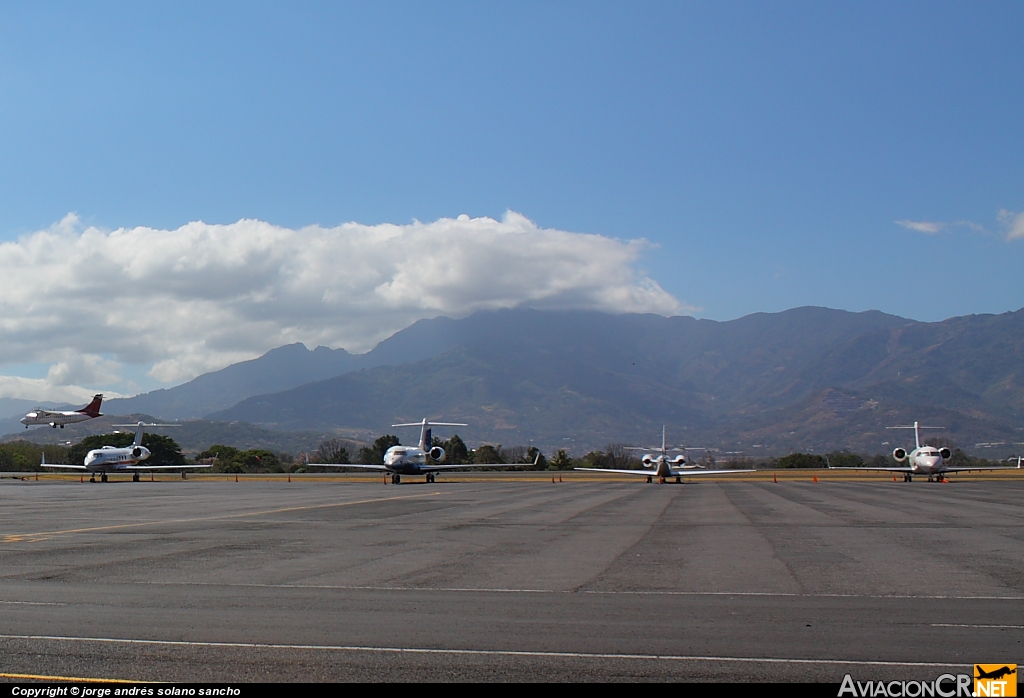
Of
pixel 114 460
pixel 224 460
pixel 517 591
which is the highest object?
pixel 517 591

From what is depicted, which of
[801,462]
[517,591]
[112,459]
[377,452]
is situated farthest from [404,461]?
[801,462]

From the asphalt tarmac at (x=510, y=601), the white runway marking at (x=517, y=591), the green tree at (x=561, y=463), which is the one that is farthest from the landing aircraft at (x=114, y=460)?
the white runway marking at (x=517, y=591)

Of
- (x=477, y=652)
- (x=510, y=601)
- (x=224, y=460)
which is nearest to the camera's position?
(x=477, y=652)

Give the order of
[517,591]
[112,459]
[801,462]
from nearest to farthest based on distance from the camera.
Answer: [517,591], [112,459], [801,462]

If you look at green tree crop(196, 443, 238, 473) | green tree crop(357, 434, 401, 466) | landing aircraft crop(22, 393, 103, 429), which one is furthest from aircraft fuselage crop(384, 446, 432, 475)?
green tree crop(357, 434, 401, 466)

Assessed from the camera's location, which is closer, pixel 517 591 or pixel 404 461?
pixel 517 591

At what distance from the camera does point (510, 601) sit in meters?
12.0

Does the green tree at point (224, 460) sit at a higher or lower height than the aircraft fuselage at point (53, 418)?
lower

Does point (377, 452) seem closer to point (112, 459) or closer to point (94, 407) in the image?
point (94, 407)

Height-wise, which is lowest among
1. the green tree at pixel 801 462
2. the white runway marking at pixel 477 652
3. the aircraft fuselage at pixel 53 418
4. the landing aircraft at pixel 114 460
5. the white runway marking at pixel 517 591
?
the green tree at pixel 801 462

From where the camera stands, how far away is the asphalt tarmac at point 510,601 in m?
8.28

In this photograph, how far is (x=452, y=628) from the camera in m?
10.0

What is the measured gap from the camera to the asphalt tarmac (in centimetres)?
828

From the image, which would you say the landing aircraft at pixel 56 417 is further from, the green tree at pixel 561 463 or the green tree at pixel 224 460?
the green tree at pixel 561 463
